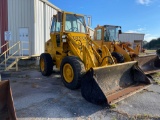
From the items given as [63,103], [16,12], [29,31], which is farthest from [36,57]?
[63,103]

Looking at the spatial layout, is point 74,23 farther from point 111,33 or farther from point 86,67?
point 111,33

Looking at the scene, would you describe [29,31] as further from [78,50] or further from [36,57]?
[78,50]

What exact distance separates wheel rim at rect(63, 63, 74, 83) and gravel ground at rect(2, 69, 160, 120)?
35cm

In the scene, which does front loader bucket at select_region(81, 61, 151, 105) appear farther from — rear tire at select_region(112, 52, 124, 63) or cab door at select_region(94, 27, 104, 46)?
cab door at select_region(94, 27, 104, 46)

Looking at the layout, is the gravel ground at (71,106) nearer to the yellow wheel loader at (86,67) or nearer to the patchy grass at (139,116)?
the patchy grass at (139,116)

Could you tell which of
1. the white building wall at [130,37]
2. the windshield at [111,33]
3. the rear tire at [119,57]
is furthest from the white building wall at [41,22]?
the white building wall at [130,37]

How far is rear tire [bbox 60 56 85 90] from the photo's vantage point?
5527 millimetres

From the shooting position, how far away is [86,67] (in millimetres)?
5984

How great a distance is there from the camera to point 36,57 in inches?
473

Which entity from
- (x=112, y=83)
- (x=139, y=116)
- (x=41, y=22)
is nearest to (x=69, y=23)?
(x=112, y=83)

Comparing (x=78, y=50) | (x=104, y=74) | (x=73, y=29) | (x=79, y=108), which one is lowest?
(x=79, y=108)

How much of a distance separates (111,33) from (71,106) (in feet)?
24.9

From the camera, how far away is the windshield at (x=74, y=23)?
7.02m

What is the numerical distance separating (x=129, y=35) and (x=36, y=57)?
91.0 ft
